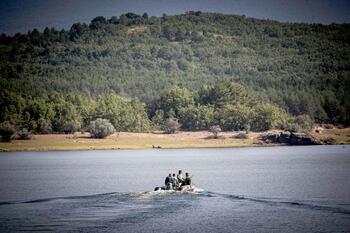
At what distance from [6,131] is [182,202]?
124895mm

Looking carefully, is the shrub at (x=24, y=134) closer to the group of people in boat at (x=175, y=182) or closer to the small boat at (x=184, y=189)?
the group of people in boat at (x=175, y=182)

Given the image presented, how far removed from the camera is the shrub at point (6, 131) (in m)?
185

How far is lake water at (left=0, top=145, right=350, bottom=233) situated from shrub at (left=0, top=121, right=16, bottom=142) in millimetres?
71910

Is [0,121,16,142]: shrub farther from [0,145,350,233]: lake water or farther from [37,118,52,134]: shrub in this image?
[0,145,350,233]: lake water

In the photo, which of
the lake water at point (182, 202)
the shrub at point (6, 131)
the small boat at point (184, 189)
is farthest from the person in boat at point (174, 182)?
the shrub at point (6, 131)

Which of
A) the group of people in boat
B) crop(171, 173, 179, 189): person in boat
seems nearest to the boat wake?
the group of people in boat

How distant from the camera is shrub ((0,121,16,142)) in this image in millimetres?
184750

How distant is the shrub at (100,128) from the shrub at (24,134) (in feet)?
57.9

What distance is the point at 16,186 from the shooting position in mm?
91250

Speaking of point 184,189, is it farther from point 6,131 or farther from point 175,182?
point 6,131

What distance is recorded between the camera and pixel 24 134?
19112 centimetres

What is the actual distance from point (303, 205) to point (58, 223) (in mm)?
23382

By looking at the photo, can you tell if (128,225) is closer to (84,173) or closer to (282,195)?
(282,195)

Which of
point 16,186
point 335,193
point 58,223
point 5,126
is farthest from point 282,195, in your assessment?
point 5,126
